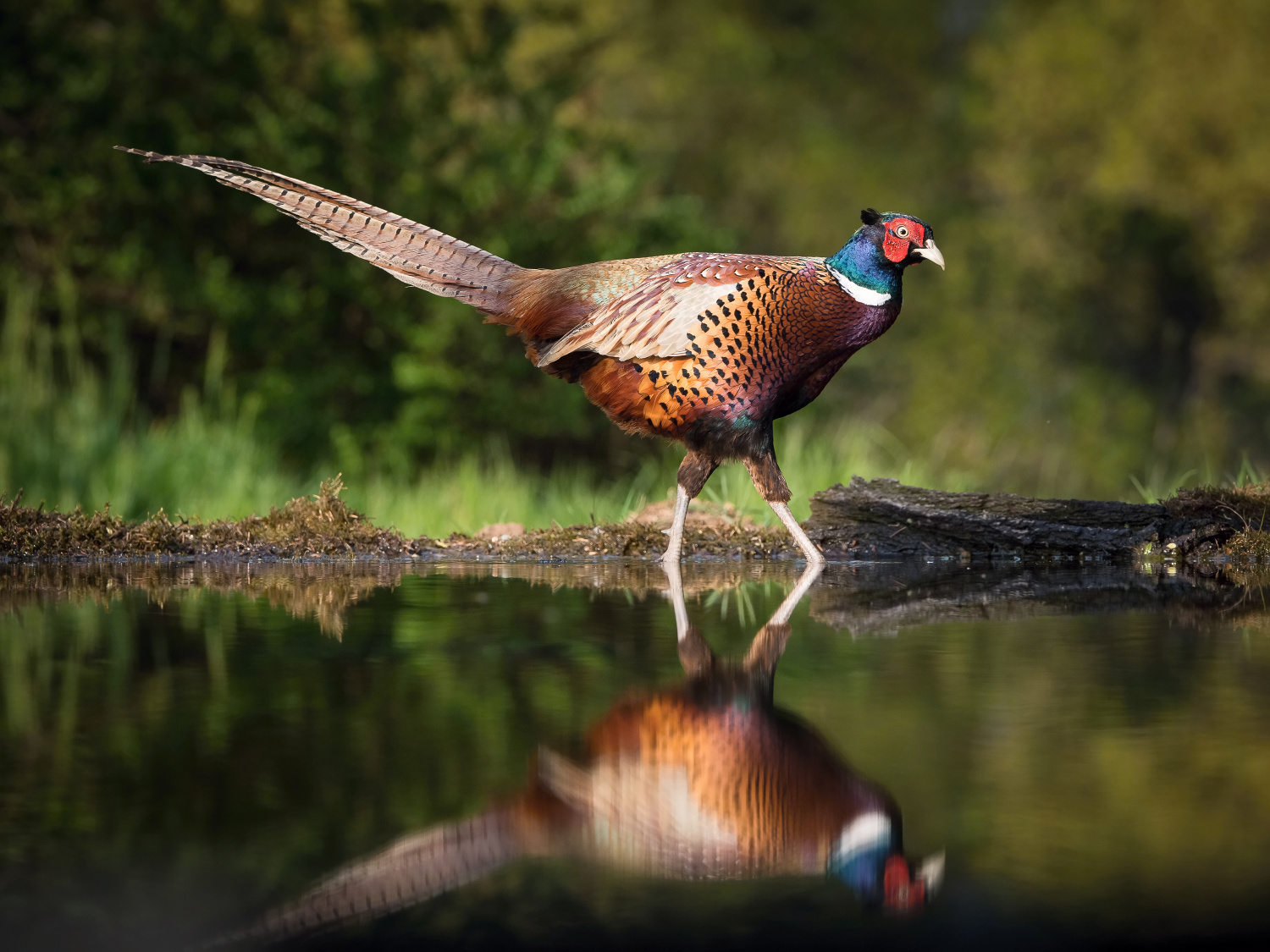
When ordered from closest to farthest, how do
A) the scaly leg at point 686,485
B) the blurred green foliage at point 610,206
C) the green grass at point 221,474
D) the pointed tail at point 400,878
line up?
1. the pointed tail at point 400,878
2. the scaly leg at point 686,485
3. the green grass at point 221,474
4. the blurred green foliage at point 610,206

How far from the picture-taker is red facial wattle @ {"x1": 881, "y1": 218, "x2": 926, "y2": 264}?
8312 mm

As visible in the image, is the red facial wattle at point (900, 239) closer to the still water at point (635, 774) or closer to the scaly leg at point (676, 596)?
the scaly leg at point (676, 596)

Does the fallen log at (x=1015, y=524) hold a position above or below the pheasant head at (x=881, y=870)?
above

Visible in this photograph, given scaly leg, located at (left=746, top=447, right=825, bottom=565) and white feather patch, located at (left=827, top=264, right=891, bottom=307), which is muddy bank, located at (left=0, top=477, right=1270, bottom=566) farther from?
white feather patch, located at (left=827, top=264, right=891, bottom=307)

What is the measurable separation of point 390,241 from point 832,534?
10.2 ft

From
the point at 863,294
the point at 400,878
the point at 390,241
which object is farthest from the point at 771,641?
the point at 390,241

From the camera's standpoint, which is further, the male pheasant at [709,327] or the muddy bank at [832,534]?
the muddy bank at [832,534]

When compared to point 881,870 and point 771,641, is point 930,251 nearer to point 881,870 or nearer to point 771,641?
point 771,641

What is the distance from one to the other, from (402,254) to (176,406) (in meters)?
8.41

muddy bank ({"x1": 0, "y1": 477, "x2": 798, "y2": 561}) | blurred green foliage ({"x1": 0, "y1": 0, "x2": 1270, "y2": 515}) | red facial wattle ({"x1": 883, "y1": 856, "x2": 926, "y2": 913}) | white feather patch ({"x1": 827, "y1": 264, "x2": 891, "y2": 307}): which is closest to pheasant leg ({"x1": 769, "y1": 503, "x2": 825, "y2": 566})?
muddy bank ({"x1": 0, "y1": 477, "x2": 798, "y2": 561})

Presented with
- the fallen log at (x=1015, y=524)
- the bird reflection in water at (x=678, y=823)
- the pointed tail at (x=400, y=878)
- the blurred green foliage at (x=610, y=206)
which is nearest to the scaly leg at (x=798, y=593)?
the fallen log at (x=1015, y=524)

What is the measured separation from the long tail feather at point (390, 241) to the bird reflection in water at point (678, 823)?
15.6ft

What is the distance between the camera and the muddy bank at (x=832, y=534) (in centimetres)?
929

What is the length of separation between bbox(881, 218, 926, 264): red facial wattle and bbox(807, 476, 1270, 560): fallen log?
1.62m
